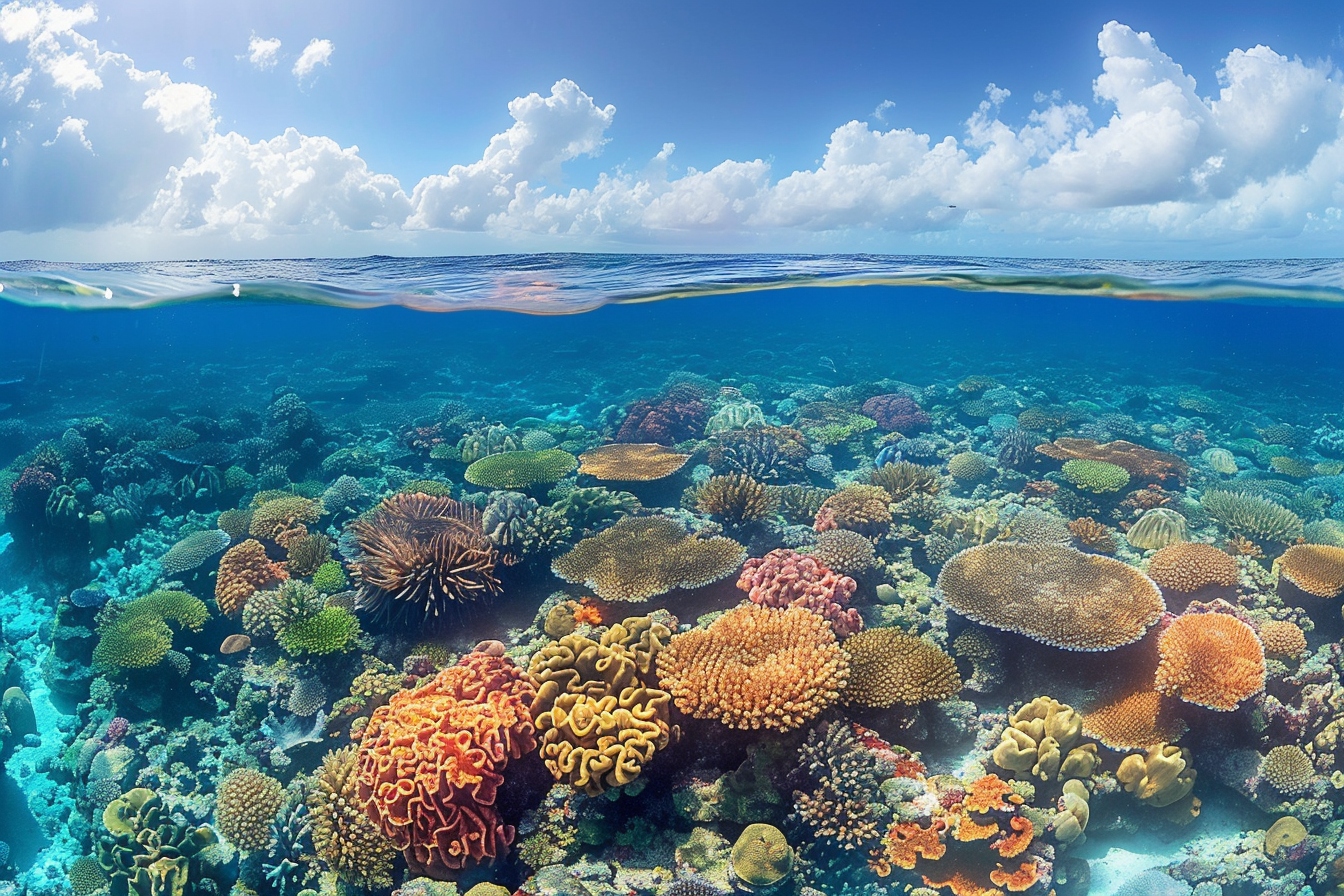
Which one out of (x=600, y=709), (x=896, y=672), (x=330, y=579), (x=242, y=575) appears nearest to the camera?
(x=600, y=709)

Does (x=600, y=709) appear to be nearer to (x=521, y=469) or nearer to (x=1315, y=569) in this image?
(x=521, y=469)

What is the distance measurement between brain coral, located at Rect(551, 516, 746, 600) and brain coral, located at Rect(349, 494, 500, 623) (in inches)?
35.1

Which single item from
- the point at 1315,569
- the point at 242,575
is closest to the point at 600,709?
the point at 242,575

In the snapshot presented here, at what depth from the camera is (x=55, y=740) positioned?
7410 millimetres

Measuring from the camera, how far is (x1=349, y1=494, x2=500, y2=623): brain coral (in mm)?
6719

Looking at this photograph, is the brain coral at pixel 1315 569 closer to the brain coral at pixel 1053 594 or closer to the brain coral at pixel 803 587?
the brain coral at pixel 1053 594

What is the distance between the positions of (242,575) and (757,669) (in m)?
7.01

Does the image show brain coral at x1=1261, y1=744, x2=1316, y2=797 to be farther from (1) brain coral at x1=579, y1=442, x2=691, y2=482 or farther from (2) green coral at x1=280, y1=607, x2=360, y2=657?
(2) green coral at x1=280, y1=607, x2=360, y2=657

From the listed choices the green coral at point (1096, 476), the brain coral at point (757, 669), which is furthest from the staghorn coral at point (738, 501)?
the green coral at point (1096, 476)

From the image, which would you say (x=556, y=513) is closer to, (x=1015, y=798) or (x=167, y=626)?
(x=167, y=626)

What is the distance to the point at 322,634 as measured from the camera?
656 cm

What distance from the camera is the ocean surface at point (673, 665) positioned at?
15.0 ft

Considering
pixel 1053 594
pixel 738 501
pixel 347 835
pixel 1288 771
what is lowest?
pixel 347 835

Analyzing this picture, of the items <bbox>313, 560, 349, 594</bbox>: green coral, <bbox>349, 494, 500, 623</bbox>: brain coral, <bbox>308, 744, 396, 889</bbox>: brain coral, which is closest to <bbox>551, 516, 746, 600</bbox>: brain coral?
<bbox>349, 494, 500, 623</bbox>: brain coral
